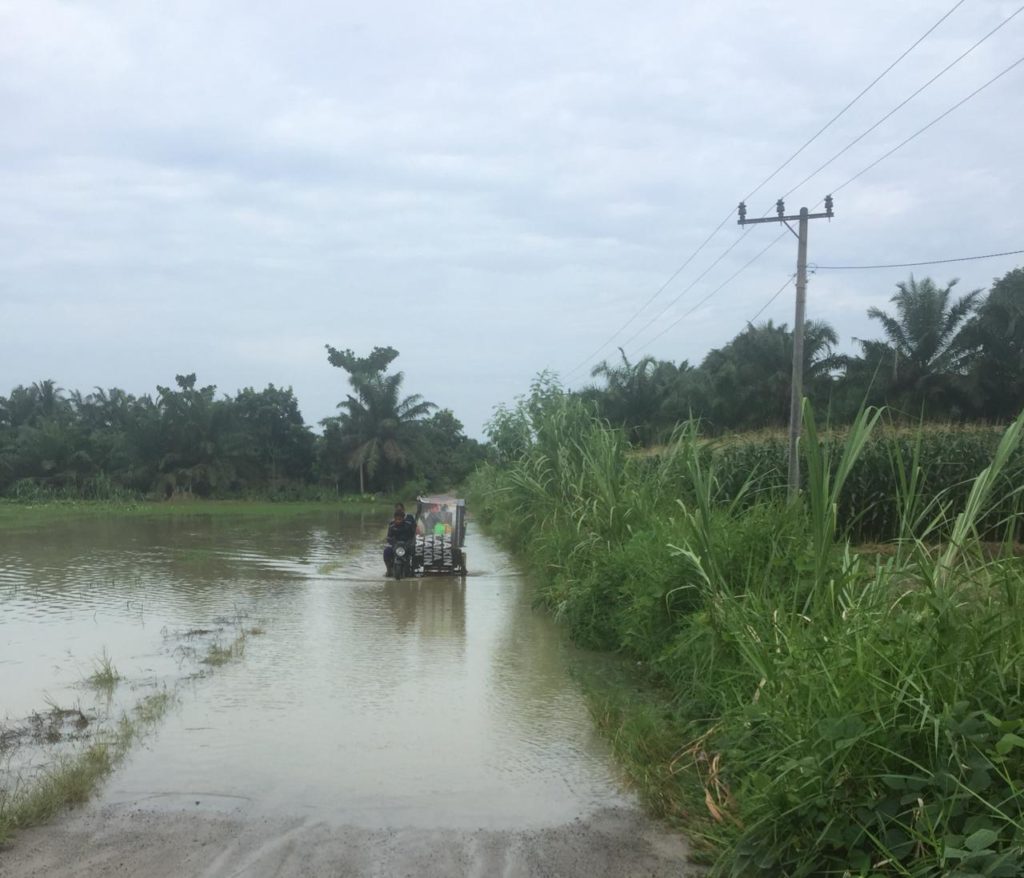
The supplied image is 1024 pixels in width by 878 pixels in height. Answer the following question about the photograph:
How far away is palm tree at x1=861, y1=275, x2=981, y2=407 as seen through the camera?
35.3 meters

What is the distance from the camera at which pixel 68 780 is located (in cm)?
606

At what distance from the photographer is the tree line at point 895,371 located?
34.4 meters

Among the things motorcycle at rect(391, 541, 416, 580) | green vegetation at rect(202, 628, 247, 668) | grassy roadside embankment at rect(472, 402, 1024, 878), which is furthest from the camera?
motorcycle at rect(391, 541, 416, 580)

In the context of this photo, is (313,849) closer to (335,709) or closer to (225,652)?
(335,709)

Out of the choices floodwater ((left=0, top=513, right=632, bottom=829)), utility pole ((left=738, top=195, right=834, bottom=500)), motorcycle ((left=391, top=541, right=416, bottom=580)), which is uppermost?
utility pole ((left=738, top=195, right=834, bottom=500))

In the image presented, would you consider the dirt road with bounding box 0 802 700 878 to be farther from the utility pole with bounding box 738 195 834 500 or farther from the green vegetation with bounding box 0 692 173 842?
the utility pole with bounding box 738 195 834 500

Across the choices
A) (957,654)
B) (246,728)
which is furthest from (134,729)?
(957,654)

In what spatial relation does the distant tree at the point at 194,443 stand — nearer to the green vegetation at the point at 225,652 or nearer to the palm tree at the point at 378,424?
the palm tree at the point at 378,424

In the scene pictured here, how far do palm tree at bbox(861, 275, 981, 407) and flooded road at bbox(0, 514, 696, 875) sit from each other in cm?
2288

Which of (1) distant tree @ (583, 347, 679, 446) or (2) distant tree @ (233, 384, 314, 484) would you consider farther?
(2) distant tree @ (233, 384, 314, 484)

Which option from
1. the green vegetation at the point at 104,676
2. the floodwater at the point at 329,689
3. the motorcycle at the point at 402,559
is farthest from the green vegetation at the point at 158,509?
the green vegetation at the point at 104,676

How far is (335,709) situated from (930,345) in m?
32.5

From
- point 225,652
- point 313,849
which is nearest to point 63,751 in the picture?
point 313,849

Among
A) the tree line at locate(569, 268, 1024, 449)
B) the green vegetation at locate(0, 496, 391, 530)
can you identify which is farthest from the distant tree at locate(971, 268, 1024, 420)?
the green vegetation at locate(0, 496, 391, 530)
